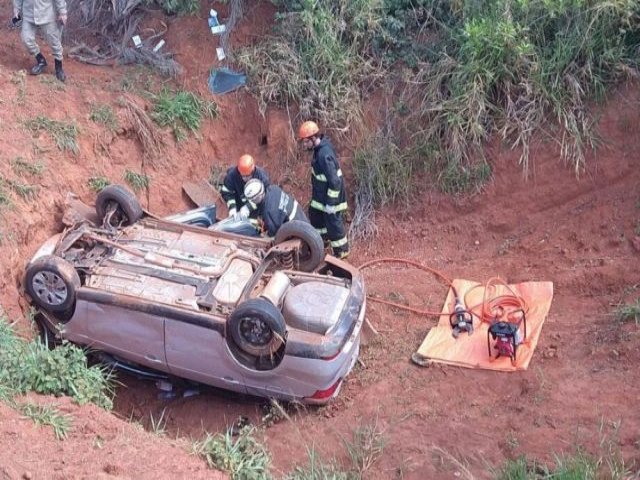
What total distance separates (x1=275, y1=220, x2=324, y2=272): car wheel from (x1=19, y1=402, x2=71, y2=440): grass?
2.80m

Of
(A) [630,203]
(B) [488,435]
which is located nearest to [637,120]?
(A) [630,203]

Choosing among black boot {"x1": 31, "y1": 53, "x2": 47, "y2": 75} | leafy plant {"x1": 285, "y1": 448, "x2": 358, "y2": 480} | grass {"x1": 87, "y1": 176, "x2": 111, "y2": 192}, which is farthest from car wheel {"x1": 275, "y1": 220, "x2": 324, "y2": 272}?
black boot {"x1": 31, "y1": 53, "x2": 47, "y2": 75}

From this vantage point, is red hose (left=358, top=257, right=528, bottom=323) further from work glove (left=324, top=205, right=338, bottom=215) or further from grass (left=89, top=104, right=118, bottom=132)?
grass (left=89, top=104, right=118, bottom=132)

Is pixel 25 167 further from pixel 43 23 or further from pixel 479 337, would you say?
pixel 479 337

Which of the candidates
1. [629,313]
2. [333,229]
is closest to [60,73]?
[333,229]

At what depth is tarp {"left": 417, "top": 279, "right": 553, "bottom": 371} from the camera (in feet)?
24.6

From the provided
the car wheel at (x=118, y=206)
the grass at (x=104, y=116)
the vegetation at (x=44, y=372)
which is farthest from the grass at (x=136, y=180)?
the vegetation at (x=44, y=372)

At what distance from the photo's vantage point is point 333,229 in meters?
9.29

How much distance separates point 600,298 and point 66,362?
5.02 m

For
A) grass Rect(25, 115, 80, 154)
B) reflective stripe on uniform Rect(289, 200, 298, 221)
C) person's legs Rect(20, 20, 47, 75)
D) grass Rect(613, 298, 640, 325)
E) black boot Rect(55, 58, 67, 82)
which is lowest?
grass Rect(613, 298, 640, 325)

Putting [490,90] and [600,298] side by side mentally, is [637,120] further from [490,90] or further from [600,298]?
[600,298]

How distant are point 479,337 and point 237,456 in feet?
9.79

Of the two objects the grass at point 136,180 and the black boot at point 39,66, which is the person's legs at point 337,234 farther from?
the black boot at point 39,66

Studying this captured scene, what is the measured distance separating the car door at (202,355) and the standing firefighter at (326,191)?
2.64 m
